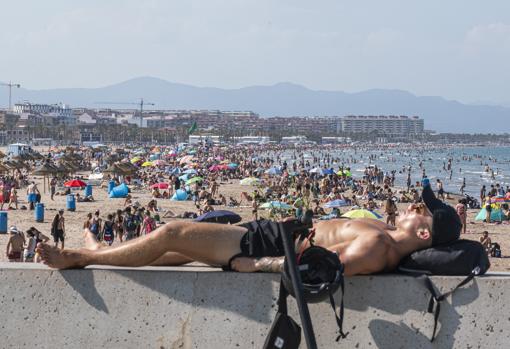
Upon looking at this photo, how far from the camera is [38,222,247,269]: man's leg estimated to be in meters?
2.99

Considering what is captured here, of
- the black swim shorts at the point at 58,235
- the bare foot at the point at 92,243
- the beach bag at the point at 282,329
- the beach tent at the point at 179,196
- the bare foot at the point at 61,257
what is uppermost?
the bare foot at the point at 61,257

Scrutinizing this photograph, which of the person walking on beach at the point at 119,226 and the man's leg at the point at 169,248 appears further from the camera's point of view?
the person walking on beach at the point at 119,226

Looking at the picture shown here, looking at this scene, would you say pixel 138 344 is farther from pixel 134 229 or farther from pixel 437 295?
pixel 134 229

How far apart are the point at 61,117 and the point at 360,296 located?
191882 millimetres

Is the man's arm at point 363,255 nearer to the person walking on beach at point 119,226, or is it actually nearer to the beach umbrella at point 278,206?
the beach umbrella at point 278,206

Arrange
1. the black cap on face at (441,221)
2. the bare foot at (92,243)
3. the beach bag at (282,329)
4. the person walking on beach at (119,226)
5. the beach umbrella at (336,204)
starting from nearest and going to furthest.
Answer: the beach bag at (282,329)
the black cap on face at (441,221)
the bare foot at (92,243)
the person walking on beach at (119,226)
the beach umbrella at (336,204)

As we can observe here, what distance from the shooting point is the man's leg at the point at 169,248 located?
2.99 m

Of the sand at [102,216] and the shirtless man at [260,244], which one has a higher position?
the shirtless man at [260,244]

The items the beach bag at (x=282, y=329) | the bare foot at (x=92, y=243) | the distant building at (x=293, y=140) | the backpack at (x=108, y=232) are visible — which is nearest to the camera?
the beach bag at (x=282, y=329)

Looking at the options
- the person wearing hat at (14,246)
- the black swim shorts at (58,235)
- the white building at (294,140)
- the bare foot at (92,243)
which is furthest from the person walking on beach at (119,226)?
the white building at (294,140)

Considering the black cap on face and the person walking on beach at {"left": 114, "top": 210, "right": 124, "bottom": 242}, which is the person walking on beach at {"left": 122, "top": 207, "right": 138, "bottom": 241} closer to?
the person walking on beach at {"left": 114, "top": 210, "right": 124, "bottom": 242}

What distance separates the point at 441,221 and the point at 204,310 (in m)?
0.98

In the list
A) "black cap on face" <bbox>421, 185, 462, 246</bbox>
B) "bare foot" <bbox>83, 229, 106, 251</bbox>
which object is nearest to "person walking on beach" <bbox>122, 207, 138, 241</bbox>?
"bare foot" <bbox>83, 229, 106, 251</bbox>

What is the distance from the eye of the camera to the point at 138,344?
290 centimetres
